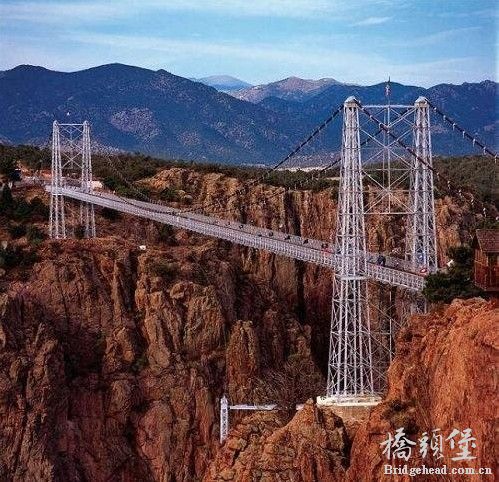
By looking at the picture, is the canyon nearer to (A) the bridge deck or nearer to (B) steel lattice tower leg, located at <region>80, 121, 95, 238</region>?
(B) steel lattice tower leg, located at <region>80, 121, 95, 238</region>

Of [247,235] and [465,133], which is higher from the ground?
[465,133]

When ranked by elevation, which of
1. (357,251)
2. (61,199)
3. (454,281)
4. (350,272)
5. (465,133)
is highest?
(465,133)

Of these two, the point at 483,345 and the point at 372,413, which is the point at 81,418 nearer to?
the point at 372,413

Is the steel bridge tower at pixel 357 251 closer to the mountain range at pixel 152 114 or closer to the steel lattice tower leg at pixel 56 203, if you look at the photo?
the steel lattice tower leg at pixel 56 203

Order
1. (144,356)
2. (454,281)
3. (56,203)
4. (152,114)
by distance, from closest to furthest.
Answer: (454,281)
(144,356)
(56,203)
(152,114)

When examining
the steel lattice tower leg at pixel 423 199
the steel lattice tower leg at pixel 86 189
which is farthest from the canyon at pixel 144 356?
the steel lattice tower leg at pixel 423 199

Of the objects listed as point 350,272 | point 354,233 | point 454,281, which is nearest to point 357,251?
point 354,233

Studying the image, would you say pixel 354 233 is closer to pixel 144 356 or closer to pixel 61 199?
pixel 144 356
